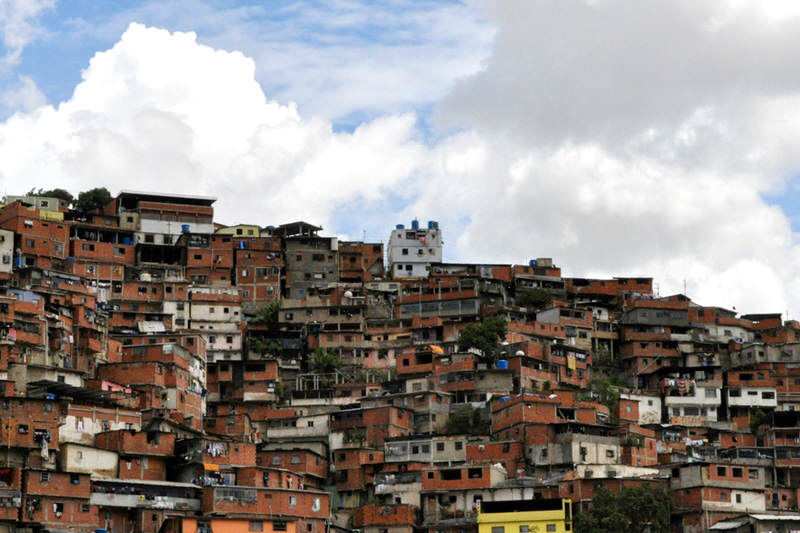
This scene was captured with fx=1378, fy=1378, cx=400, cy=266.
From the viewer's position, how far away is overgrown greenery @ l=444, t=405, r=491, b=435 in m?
71.9

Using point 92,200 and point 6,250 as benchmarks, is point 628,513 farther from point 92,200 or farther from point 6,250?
point 92,200

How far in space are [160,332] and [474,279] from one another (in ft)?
74.5

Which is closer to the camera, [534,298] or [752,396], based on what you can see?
[752,396]

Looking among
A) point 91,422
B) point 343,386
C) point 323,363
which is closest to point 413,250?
point 323,363

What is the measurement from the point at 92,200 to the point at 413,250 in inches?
954

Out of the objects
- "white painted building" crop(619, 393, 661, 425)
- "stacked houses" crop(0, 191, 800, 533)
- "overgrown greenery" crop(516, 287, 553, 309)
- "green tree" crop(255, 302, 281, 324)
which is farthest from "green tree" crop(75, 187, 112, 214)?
"white painted building" crop(619, 393, 661, 425)

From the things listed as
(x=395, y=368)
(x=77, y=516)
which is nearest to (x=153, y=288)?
(x=395, y=368)

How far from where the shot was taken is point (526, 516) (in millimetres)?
59438

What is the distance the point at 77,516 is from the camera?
55.6 metres

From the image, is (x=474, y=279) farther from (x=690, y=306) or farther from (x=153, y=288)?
(x=153, y=288)

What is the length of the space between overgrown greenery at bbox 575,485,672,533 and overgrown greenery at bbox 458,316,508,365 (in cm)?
2124

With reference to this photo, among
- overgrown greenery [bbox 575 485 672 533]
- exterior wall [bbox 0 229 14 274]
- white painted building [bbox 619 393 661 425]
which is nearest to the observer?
overgrown greenery [bbox 575 485 672 533]

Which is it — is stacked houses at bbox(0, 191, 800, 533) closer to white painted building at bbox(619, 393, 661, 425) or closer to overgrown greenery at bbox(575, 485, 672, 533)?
white painted building at bbox(619, 393, 661, 425)

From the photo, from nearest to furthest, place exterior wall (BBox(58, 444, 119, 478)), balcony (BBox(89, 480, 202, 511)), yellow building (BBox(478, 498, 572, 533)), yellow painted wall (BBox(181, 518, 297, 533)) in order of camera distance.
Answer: yellow painted wall (BBox(181, 518, 297, 533))
balcony (BBox(89, 480, 202, 511))
exterior wall (BBox(58, 444, 119, 478))
yellow building (BBox(478, 498, 572, 533))
